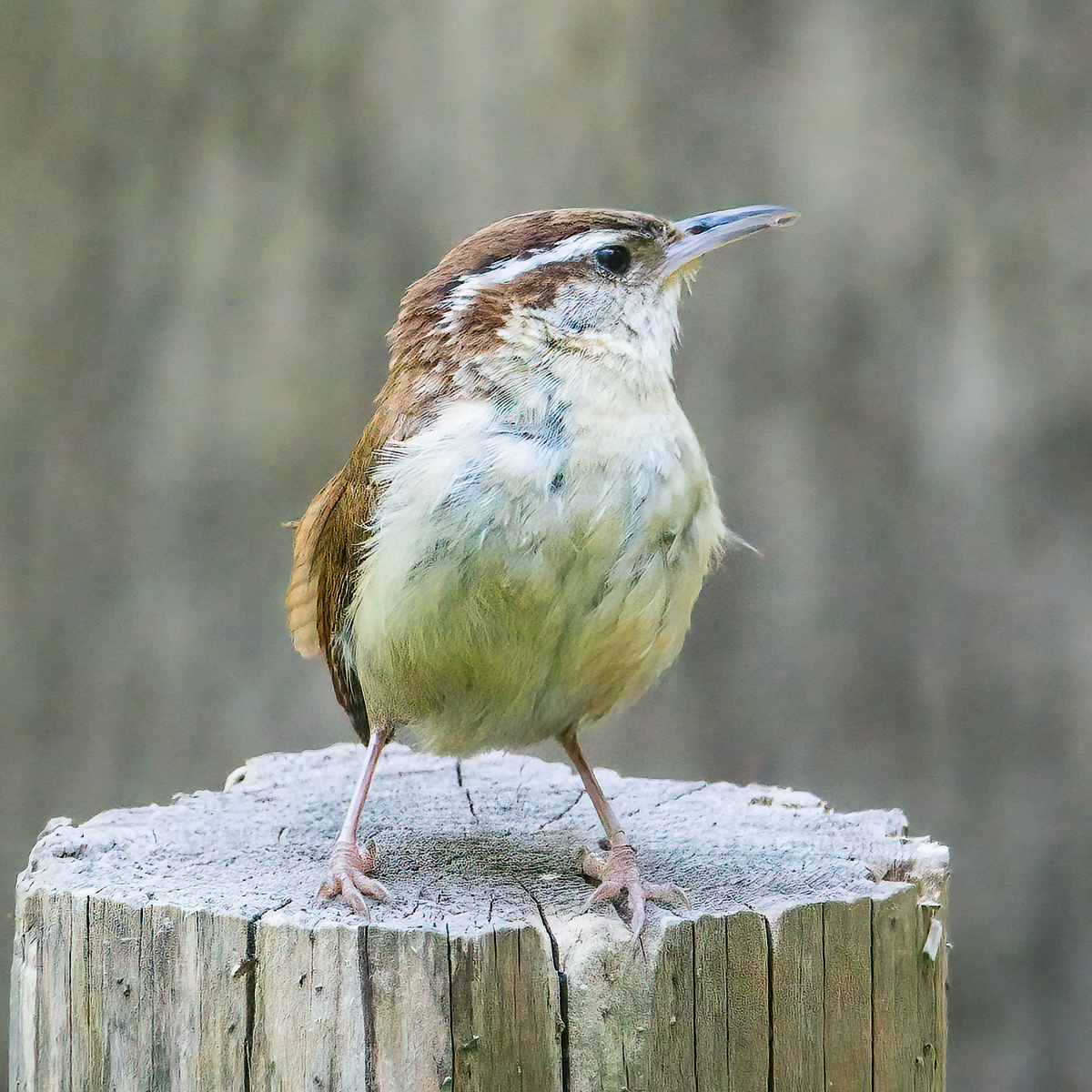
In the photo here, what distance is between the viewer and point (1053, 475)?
522 cm

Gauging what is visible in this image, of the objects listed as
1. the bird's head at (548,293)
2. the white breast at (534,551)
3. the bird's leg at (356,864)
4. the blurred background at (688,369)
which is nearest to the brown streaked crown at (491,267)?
the bird's head at (548,293)

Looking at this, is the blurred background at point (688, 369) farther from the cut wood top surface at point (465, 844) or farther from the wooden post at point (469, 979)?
the wooden post at point (469, 979)

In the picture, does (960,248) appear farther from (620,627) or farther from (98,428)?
(98,428)

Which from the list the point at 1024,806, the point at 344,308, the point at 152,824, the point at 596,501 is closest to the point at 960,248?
the point at 1024,806

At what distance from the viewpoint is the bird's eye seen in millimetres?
3051

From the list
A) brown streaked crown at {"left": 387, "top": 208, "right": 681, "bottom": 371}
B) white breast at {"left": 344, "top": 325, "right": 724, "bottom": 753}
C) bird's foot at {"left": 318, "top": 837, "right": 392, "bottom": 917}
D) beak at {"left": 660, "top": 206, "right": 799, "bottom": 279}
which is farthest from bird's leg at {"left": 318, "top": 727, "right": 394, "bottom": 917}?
beak at {"left": 660, "top": 206, "right": 799, "bottom": 279}

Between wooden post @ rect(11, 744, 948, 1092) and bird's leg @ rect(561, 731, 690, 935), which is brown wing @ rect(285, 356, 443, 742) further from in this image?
bird's leg @ rect(561, 731, 690, 935)

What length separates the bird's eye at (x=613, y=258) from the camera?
120 inches

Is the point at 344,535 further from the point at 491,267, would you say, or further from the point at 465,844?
the point at 465,844

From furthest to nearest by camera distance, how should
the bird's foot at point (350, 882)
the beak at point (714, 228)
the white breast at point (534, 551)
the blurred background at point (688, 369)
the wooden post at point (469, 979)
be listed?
the blurred background at point (688, 369), the beak at point (714, 228), the white breast at point (534, 551), the bird's foot at point (350, 882), the wooden post at point (469, 979)

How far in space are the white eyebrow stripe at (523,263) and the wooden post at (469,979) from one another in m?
1.40

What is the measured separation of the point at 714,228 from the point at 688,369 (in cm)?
232

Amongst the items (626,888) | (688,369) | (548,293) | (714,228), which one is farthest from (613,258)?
(688,369)

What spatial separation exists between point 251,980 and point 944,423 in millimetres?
3941
